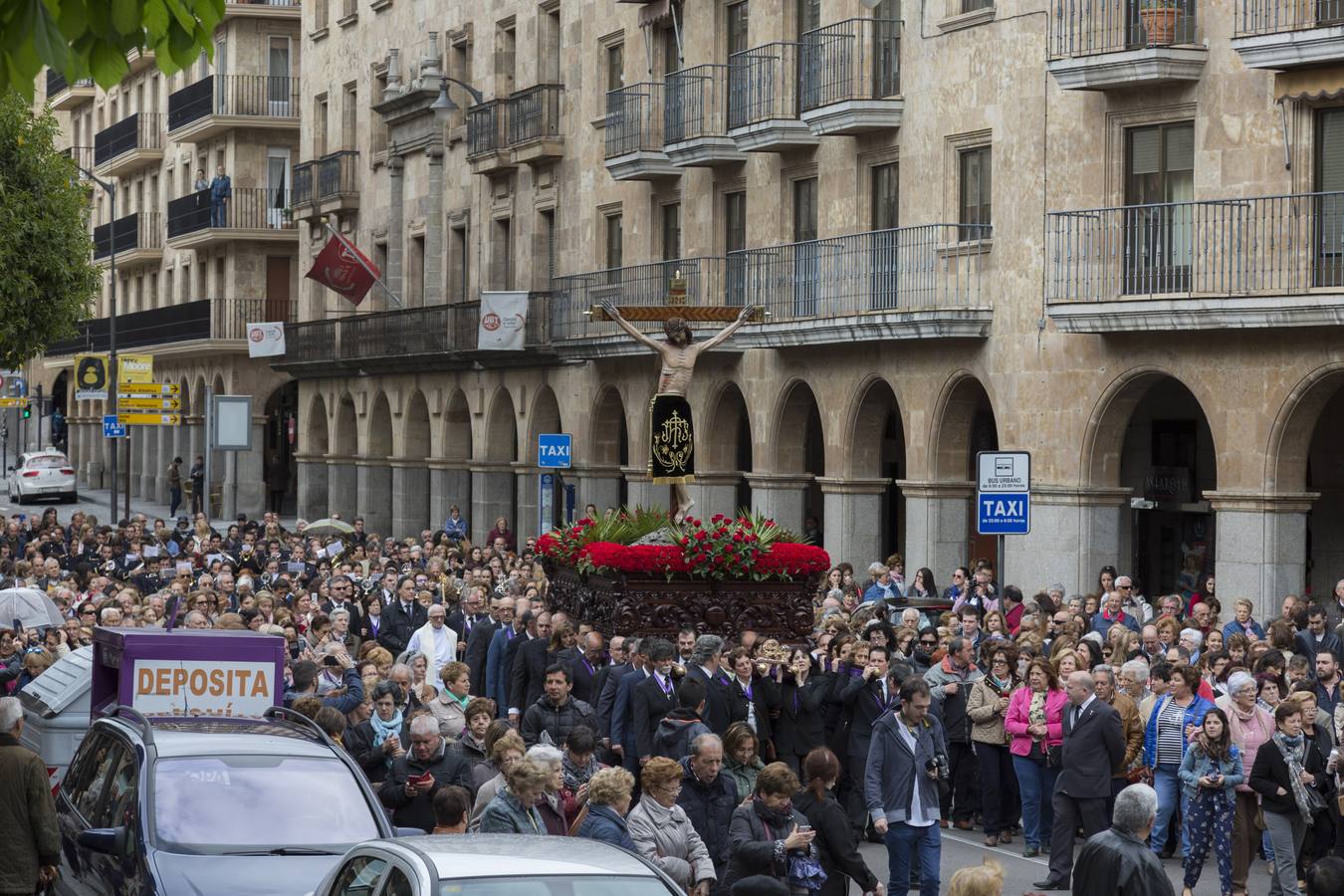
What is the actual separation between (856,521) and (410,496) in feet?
70.7

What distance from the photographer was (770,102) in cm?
3553

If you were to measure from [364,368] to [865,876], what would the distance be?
44.4 metres

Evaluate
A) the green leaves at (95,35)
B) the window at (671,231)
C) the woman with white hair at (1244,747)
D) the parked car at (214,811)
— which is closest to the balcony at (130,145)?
the window at (671,231)

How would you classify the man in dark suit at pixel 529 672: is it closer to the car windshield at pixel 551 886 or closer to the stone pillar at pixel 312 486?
the car windshield at pixel 551 886

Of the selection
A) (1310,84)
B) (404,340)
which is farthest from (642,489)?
(1310,84)

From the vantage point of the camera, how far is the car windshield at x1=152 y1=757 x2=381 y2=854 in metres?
11.3

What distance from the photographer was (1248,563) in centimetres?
2662

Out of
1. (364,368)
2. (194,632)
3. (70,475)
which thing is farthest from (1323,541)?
(70,475)

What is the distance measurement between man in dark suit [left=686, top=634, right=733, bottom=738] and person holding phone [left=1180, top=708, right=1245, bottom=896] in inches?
129

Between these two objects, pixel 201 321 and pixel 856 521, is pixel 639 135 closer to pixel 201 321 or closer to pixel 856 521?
pixel 856 521

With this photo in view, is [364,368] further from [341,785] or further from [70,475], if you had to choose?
[341,785]

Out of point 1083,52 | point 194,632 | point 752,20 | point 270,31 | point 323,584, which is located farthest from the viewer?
point 270,31

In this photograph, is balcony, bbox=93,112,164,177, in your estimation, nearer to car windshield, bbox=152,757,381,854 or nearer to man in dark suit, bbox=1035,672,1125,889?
man in dark suit, bbox=1035,672,1125,889

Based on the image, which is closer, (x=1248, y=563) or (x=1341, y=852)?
(x=1341, y=852)
